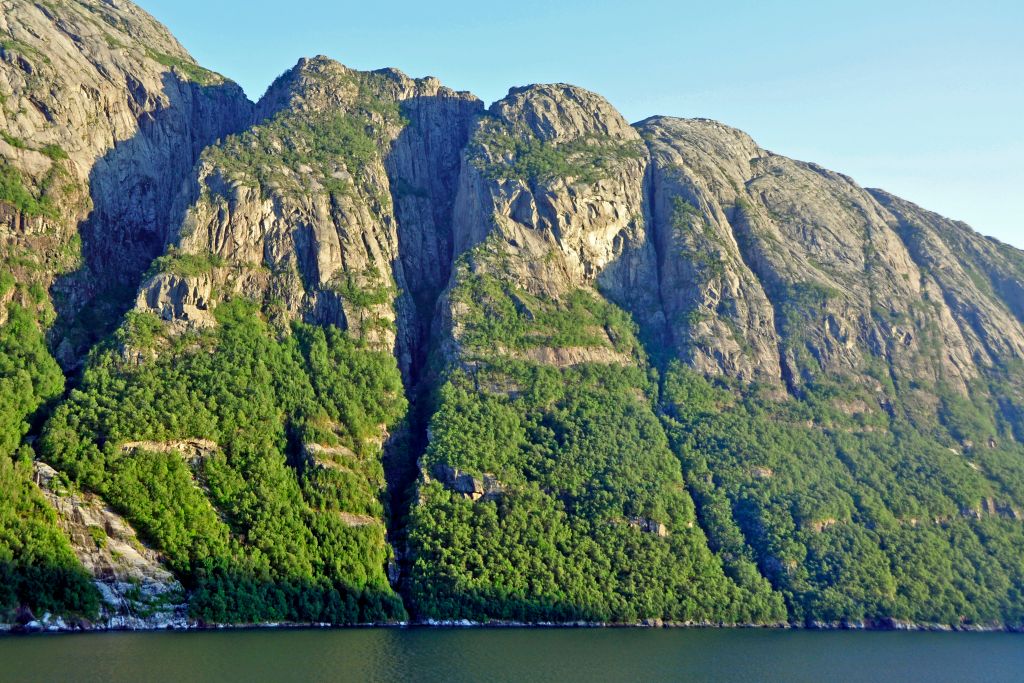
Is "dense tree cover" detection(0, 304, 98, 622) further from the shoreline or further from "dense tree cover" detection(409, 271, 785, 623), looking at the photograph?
"dense tree cover" detection(409, 271, 785, 623)

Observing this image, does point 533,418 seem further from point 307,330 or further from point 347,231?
point 347,231

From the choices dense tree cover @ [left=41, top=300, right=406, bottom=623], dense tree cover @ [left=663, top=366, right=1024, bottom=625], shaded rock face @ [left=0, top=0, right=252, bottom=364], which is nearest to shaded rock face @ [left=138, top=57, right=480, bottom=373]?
dense tree cover @ [left=41, top=300, right=406, bottom=623]

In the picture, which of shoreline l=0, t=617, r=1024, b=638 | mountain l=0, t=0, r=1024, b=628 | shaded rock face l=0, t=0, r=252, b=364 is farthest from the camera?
shaded rock face l=0, t=0, r=252, b=364

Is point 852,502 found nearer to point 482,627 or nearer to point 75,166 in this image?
point 482,627

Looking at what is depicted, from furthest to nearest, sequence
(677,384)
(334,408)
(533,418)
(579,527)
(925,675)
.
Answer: (677,384) < (533,418) < (334,408) < (579,527) < (925,675)

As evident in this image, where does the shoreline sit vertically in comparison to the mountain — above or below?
below

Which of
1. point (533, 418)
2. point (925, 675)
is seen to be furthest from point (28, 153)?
point (925, 675)

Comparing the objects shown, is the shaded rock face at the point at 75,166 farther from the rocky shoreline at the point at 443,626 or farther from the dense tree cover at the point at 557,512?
the dense tree cover at the point at 557,512
